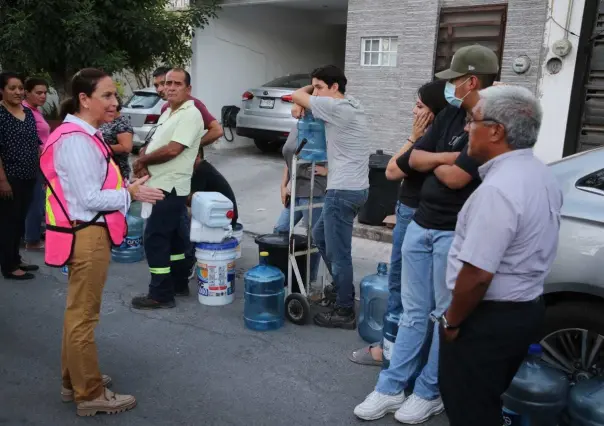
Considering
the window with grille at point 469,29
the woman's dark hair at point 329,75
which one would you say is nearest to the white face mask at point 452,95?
the woman's dark hair at point 329,75

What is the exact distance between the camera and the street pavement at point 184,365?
3334mm

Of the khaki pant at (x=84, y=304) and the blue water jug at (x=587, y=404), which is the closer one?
the blue water jug at (x=587, y=404)

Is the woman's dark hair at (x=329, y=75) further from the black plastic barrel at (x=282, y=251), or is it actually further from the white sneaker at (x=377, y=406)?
the white sneaker at (x=377, y=406)

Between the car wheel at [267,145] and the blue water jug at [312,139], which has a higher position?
the blue water jug at [312,139]

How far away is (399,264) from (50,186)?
2095 mm

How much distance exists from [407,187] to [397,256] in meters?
0.46

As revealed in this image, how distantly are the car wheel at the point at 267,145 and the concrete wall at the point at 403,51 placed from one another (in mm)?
3860

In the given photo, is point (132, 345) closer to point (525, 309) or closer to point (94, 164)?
point (94, 164)

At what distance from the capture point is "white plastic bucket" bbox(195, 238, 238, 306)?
15.8 ft

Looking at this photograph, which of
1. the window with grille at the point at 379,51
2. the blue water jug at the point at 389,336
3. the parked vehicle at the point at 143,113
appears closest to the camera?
the blue water jug at the point at 389,336

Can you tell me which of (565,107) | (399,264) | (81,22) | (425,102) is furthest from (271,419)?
(81,22)

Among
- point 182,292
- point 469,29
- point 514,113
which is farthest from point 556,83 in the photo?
point 514,113

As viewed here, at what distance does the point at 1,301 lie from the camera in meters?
4.98

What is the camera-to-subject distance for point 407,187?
11.6ft
